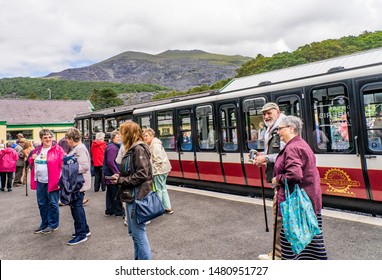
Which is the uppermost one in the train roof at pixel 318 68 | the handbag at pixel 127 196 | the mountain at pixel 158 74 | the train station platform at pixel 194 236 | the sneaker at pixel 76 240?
the mountain at pixel 158 74

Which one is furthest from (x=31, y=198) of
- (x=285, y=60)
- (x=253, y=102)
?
(x=285, y=60)

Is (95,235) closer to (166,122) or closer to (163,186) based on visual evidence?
(163,186)

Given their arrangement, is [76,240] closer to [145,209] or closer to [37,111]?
[145,209]

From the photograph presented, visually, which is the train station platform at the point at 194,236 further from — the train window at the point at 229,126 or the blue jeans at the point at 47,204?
the train window at the point at 229,126

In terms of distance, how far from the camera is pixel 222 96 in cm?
764

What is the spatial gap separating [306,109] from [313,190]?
3.48 metres

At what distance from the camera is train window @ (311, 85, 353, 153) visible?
536 cm

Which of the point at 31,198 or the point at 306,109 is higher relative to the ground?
the point at 306,109

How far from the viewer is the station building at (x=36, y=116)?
106 feet

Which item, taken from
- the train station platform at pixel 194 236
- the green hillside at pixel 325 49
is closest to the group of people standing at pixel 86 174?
the train station platform at pixel 194 236

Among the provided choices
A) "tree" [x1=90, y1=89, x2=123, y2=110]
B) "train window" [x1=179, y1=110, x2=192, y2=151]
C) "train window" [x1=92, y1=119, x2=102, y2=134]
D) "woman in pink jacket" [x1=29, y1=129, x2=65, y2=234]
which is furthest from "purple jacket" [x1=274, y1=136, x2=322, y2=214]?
"tree" [x1=90, y1=89, x2=123, y2=110]

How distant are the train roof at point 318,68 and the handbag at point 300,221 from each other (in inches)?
153

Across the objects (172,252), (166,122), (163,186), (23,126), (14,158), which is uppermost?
(23,126)

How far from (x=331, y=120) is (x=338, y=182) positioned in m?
1.18
